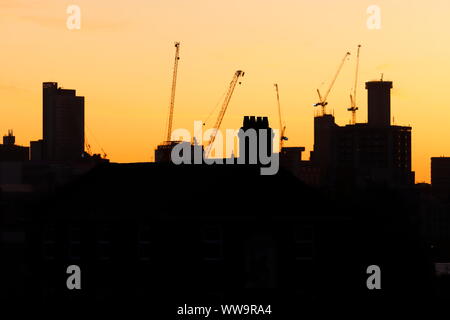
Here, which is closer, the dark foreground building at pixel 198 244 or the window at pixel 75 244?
the dark foreground building at pixel 198 244

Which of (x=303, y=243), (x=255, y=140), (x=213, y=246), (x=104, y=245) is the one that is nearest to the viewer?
(x=303, y=243)

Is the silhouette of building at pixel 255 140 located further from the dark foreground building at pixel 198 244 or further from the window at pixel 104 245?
the window at pixel 104 245

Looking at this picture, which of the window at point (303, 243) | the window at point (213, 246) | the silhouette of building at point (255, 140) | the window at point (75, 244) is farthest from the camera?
the silhouette of building at point (255, 140)

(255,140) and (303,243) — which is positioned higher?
(255,140)

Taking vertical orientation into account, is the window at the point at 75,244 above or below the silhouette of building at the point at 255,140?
Answer: below

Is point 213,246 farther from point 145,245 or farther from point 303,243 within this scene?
point 303,243

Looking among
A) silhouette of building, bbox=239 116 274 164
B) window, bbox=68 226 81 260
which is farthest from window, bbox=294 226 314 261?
window, bbox=68 226 81 260

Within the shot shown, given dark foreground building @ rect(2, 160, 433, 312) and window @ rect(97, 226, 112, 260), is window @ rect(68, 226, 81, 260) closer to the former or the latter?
dark foreground building @ rect(2, 160, 433, 312)

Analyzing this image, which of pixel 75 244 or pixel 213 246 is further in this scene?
pixel 75 244

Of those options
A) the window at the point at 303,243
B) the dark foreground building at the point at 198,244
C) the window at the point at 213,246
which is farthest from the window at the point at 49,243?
the window at the point at 303,243

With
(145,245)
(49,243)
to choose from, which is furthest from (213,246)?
(49,243)
